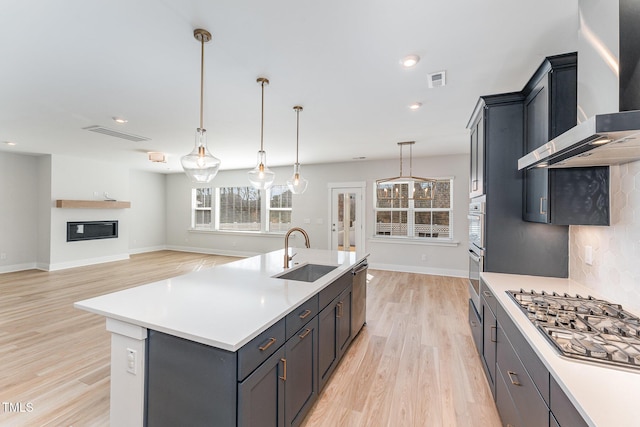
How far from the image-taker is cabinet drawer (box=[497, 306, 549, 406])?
3.66 feet

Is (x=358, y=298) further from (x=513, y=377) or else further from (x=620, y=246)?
(x=620, y=246)

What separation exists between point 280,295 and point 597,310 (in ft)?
5.96

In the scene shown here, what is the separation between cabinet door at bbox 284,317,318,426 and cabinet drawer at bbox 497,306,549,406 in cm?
118

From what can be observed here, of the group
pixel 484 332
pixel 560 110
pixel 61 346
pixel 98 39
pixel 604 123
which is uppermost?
pixel 98 39

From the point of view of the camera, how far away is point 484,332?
239cm

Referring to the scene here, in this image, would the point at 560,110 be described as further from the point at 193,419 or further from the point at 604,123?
the point at 193,419

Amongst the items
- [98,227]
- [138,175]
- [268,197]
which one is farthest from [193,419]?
[138,175]

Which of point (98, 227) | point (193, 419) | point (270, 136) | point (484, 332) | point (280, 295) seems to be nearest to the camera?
point (193, 419)

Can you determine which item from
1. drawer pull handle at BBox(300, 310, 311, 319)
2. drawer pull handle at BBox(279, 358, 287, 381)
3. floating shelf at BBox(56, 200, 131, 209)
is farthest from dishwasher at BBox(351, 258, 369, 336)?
floating shelf at BBox(56, 200, 131, 209)

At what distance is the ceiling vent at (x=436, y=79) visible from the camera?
7.98 ft

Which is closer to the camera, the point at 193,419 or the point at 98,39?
the point at 193,419

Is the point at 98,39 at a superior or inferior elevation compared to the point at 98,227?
superior

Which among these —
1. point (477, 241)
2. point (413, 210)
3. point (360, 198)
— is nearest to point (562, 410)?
point (477, 241)

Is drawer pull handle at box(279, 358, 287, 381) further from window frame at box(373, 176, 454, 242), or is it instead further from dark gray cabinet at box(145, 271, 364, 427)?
window frame at box(373, 176, 454, 242)
